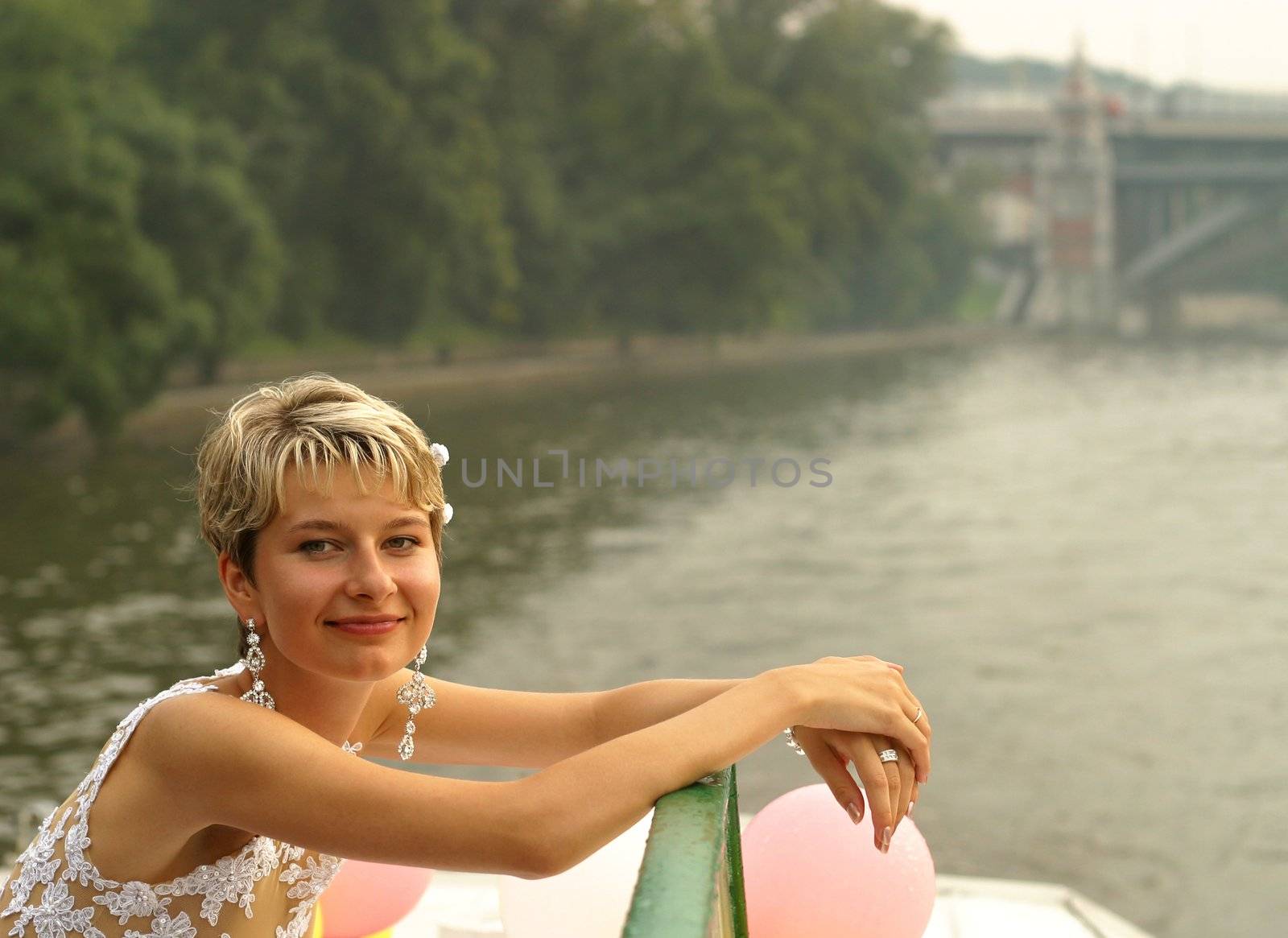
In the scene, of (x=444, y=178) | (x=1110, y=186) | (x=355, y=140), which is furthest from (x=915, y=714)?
(x=1110, y=186)

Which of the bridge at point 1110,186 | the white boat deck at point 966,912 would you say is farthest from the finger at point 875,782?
the bridge at point 1110,186

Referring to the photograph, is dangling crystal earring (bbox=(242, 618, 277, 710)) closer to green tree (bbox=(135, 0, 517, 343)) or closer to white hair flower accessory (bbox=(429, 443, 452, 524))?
white hair flower accessory (bbox=(429, 443, 452, 524))

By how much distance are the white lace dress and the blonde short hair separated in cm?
10

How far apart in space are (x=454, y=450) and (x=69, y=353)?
4035 mm

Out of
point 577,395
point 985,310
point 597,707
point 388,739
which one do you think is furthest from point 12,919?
point 985,310

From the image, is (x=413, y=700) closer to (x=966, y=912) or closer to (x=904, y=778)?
(x=904, y=778)

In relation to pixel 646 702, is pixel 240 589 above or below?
above

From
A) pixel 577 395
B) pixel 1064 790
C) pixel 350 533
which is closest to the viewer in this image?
pixel 350 533

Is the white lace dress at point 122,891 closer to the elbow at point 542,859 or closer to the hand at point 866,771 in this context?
the elbow at point 542,859

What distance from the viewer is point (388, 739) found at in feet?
3.75

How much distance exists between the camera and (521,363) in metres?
21.1

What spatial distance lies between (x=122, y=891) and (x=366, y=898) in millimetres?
741

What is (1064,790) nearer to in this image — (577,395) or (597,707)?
(597,707)

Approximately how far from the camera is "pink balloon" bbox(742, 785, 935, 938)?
1.39 meters
